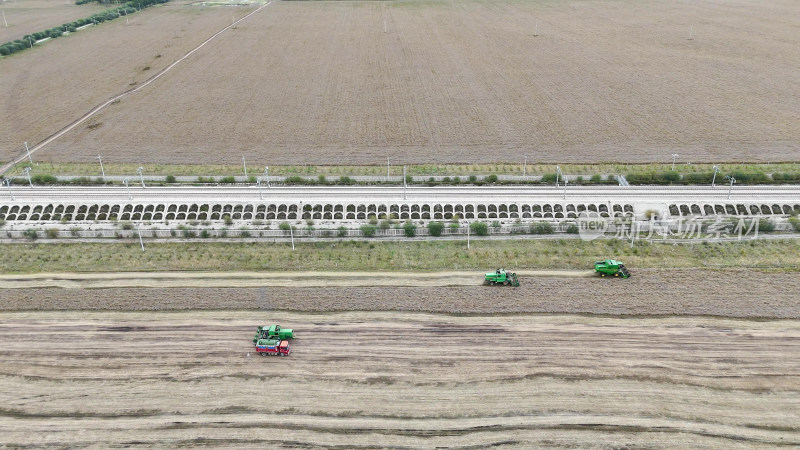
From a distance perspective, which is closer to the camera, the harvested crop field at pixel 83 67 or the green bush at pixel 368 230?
the green bush at pixel 368 230

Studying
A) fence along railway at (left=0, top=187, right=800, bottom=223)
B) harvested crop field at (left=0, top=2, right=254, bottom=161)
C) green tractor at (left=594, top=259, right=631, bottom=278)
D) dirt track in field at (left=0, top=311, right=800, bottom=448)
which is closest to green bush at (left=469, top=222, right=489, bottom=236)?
fence along railway at (left=0, top=187, right=800, bottom=223)

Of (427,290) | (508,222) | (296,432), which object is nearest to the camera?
(296,432)

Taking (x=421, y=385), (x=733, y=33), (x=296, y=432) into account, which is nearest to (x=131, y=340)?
(x=296, y=432)

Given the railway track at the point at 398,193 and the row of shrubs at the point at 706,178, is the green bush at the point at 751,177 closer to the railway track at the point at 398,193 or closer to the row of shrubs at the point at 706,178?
the row of shrubs at the point at 706,178

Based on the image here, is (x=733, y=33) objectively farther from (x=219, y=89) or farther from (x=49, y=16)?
(x=49, y=16)

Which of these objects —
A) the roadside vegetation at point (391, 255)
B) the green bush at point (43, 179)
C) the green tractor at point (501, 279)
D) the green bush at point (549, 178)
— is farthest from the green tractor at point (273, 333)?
the green bush at point (43, 179)

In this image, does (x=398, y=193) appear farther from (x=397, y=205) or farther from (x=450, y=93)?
(x=450, y=93)
